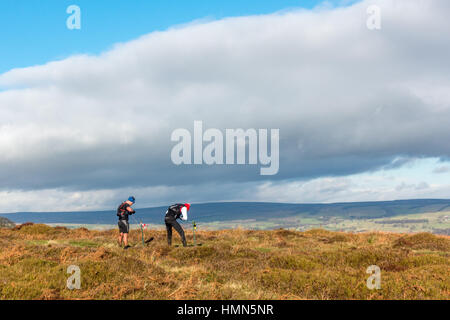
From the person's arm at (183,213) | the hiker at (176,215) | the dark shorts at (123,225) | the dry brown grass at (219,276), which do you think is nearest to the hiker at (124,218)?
the dark shorts at (123,225)

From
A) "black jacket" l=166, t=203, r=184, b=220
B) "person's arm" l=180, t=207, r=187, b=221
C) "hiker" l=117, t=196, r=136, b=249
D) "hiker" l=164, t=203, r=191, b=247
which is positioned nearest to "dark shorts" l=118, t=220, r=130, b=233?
"hiker" l=117, t=196, r=136, b=249

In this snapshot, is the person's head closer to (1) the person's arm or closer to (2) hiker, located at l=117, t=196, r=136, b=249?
(2) hiker, located at l=117, t=196, r=136, b=249

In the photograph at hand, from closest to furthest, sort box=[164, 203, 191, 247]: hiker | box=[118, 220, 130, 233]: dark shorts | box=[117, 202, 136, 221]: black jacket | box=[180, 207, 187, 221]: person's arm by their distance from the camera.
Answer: box=[180, 207, 187, 221]: person's arm → box=[164, 203, 191, 247]: hiker → box=[118, 220, 130, 233]: dark shorts → box=[117, 202, 136, 221]: black jacket

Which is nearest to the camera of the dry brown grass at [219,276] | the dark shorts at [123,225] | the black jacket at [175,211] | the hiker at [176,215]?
the dry brown grass at [219,276]

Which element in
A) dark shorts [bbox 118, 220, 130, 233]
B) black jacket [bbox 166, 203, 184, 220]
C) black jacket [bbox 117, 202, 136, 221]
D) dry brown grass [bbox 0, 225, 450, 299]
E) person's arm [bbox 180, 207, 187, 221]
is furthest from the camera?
black jacket [bbox 117, 202, 136, 221]

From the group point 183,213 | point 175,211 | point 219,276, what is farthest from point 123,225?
point 219,276

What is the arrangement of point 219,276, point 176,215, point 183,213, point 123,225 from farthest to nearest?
1. point 123,225
2. point 176,215
3. point 183,213
4. point 219,276

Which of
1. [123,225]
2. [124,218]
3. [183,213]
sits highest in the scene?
[183,213]

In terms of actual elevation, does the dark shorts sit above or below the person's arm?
below

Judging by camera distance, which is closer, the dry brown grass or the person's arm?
the dry brown grass

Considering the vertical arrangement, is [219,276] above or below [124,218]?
below

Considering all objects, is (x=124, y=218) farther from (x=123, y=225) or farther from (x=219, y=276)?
(x=219, y=276)

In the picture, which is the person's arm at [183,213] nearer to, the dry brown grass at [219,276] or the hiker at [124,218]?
the dry brown grass at [219,276]
